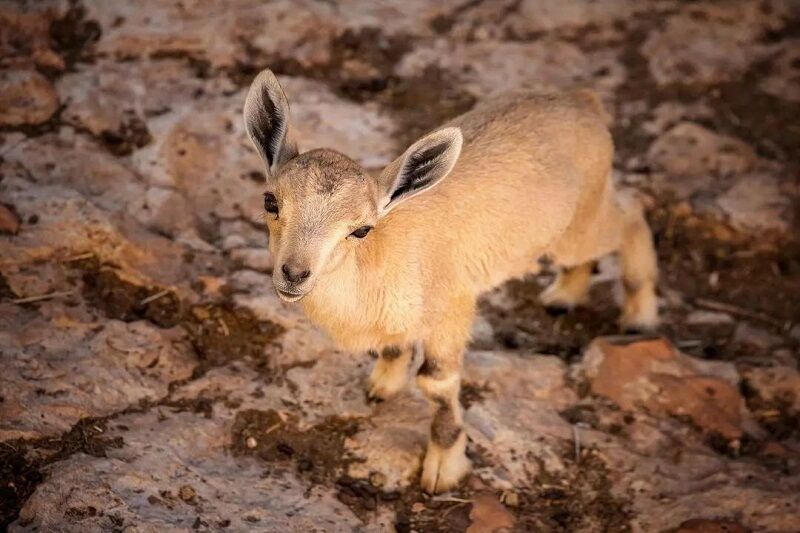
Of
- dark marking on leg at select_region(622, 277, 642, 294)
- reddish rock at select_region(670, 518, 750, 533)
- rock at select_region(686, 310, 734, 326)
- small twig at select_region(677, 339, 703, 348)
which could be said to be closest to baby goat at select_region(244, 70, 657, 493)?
dark marking on leg at select_region(622, 277, 642, 294)

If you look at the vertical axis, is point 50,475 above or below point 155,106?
below

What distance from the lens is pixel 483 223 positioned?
511 cm

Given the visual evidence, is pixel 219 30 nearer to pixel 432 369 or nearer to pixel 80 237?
pixel 80 237

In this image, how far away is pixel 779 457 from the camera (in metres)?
5.47

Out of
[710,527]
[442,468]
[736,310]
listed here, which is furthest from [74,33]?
[710,527]

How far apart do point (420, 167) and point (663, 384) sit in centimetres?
269

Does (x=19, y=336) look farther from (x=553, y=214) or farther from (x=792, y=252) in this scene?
(x=792, y=252)

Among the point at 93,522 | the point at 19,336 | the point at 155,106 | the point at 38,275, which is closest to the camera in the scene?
the point at 93,522

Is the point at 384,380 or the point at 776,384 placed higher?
the point at 384,380

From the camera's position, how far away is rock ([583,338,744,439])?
18.9ft

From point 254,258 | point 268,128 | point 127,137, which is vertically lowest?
point 254,258

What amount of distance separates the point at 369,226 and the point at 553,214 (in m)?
1.58

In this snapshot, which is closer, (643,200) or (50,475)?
(50,475)

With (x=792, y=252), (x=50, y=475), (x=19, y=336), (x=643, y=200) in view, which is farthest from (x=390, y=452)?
(x=792, y=252)
